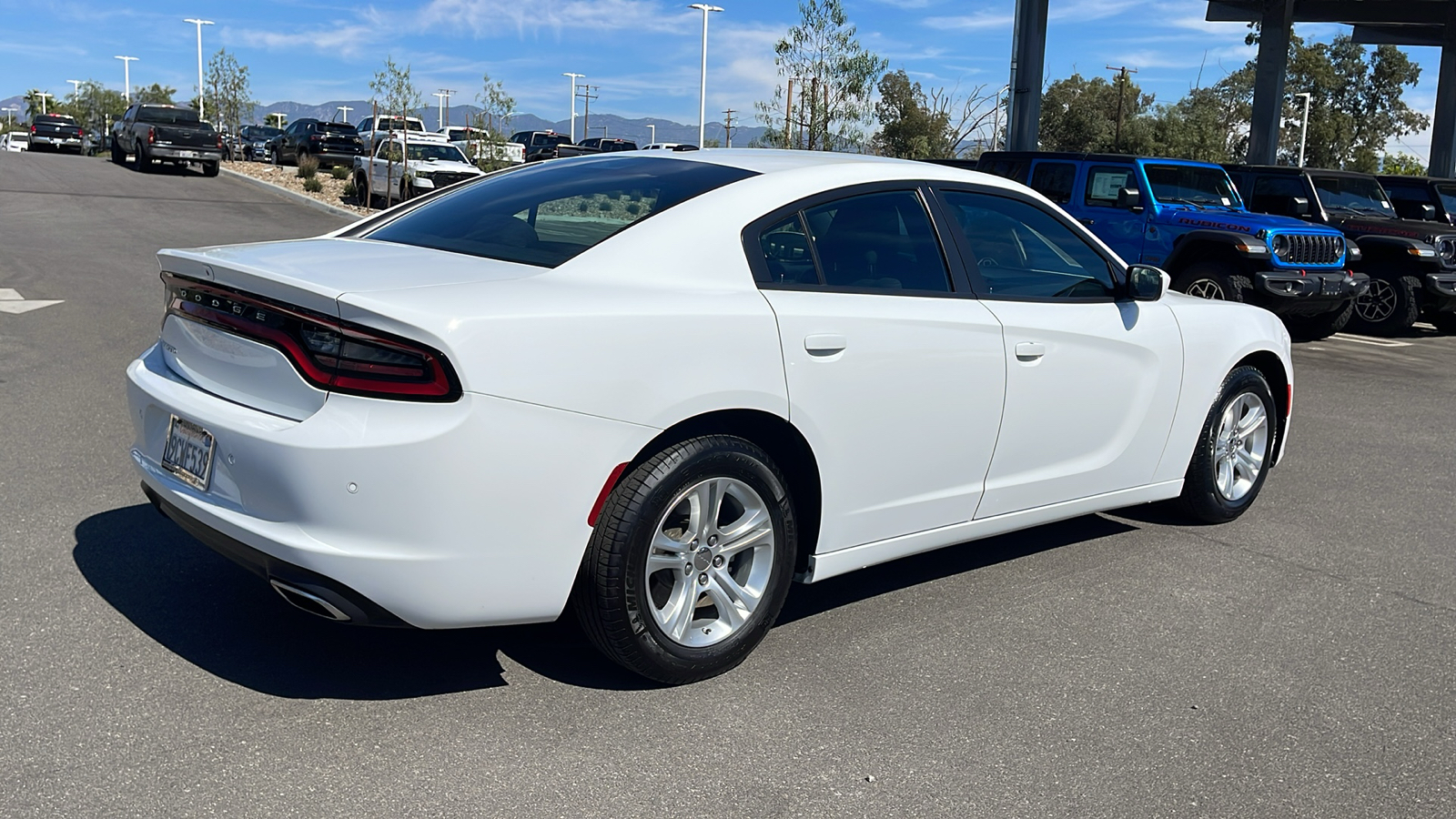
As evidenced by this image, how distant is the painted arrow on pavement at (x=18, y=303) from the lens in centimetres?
1050

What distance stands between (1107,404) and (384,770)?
3.02 metres

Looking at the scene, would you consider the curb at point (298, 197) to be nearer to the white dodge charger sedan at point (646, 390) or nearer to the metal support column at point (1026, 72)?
the metal support column at point (1026, 72)

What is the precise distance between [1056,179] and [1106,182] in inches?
24.4

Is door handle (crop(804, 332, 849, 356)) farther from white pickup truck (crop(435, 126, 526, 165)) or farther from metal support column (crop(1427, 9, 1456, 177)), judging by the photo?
metal support column (crop(1427, 9, 1456, 177))

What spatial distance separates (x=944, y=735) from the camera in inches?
137

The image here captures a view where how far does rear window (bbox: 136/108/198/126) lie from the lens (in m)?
31.3

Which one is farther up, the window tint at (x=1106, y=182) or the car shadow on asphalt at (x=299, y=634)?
the window tint at (x=1106, y=182)

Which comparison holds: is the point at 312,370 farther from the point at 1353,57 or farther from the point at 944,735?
the point at 1353,57

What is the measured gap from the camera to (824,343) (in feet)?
12.5

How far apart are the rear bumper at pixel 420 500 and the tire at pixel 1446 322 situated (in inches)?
625

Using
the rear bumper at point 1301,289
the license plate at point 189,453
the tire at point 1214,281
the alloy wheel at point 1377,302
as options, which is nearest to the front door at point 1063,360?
the license plate at point 189,453

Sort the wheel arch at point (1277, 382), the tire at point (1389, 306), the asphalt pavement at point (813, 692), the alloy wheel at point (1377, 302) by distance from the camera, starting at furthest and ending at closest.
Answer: the alloy wheel at point (1377, 302) < the tire at point (1389, 306) < the wheel arch at point (1277, 382) < the asphalt pavement at point (813, 692)

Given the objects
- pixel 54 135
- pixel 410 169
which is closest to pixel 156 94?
pixel 54 135

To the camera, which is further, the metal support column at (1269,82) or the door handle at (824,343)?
the metal support column at (1269,82)
